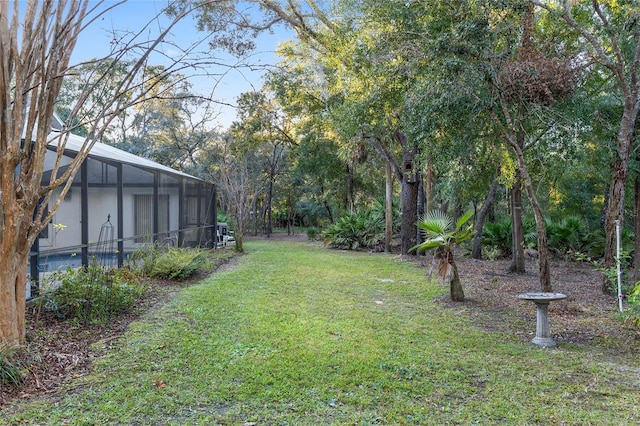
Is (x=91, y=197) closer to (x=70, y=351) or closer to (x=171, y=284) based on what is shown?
(x=171, y=284)

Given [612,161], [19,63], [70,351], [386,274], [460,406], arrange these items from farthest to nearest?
[386,274] → [612,161] → [70,351] → [19,63] → [460,406]

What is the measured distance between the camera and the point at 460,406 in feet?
9.87

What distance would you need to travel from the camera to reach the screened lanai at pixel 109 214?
18.5 feet

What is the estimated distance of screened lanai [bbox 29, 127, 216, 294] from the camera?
5.64m

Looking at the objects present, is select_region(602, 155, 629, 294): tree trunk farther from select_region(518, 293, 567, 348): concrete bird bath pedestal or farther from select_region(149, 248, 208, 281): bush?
select_region(149, 248, 208, 281): bush

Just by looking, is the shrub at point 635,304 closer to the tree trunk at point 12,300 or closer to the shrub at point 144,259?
the tree trunk at point 12,300

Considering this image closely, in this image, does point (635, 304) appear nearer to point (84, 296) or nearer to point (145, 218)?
point (84, 296)

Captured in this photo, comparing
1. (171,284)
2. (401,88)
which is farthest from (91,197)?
(401,88)

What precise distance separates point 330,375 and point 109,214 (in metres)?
5.06

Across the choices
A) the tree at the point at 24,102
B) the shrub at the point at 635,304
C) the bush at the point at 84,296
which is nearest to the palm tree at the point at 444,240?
the shrub at the point at 635,304

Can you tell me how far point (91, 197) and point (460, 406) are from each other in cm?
567

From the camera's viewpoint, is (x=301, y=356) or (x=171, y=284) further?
(x=171, y=284)

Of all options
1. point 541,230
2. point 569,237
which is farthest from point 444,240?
point 569,237

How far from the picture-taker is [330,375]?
3521 millimetres
